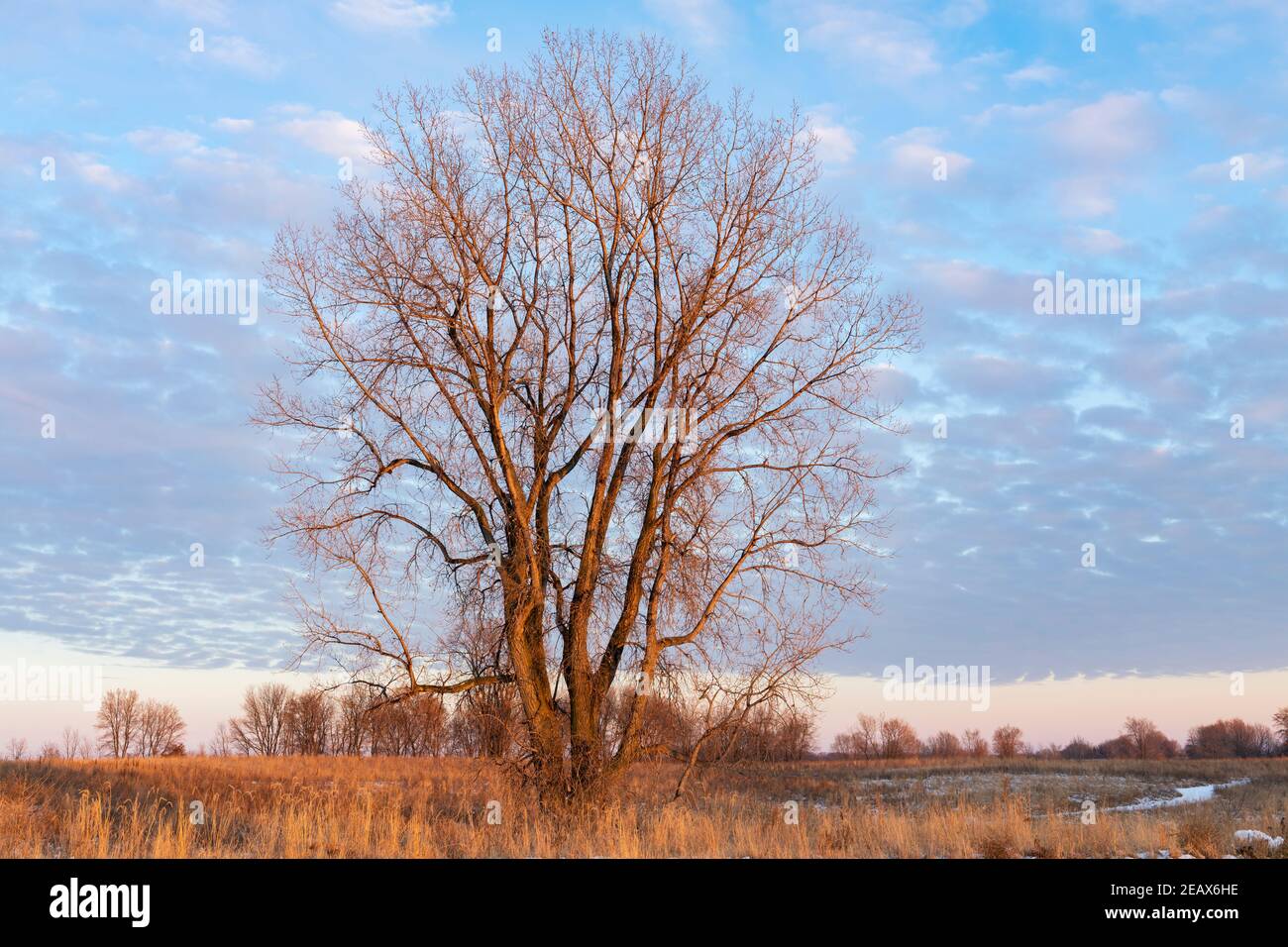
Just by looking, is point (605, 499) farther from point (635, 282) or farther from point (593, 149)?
point (593, 149)

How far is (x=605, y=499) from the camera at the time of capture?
16859 mm

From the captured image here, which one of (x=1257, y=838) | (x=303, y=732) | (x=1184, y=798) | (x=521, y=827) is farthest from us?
(x=303, y=732)

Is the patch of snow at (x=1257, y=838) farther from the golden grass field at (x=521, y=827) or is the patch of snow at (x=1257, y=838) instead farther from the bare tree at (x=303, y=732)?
the bare tree at (x=303, y=732)

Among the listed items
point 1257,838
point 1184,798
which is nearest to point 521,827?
point 1257,838

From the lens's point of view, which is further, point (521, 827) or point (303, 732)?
point (303, 732)

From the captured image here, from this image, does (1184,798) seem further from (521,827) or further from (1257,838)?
(521,827)

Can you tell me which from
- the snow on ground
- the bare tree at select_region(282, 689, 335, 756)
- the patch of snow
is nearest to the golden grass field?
the patch of snow

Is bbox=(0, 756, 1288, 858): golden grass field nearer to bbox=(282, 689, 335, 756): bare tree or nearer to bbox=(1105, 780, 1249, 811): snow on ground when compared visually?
bbox=(1105, 780, 1249, 811): snow on ground

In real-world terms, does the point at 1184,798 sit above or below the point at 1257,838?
below

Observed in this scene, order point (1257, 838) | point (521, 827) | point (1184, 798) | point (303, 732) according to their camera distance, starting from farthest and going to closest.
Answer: point (303, 732)
point (1184, 798)
point (521, 827)
point (1257, 838)

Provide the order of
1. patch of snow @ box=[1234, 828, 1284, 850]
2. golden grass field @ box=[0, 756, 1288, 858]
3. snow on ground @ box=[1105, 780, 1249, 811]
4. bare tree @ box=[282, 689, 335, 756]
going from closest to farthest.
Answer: golden grass field @ box=[0, 756, 1288, 858] < patch of snow @ box=[1234, 828, 1284, 850] < snow on ground @ box=[1105, 780, 1249, 811] < bare tree @ box=[282, 689, 335, 756]

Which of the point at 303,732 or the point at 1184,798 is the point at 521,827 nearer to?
the point at 1184,798

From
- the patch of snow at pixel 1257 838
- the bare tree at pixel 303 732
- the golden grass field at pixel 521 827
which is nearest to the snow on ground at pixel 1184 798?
the golden grass field at pixel 521 827
